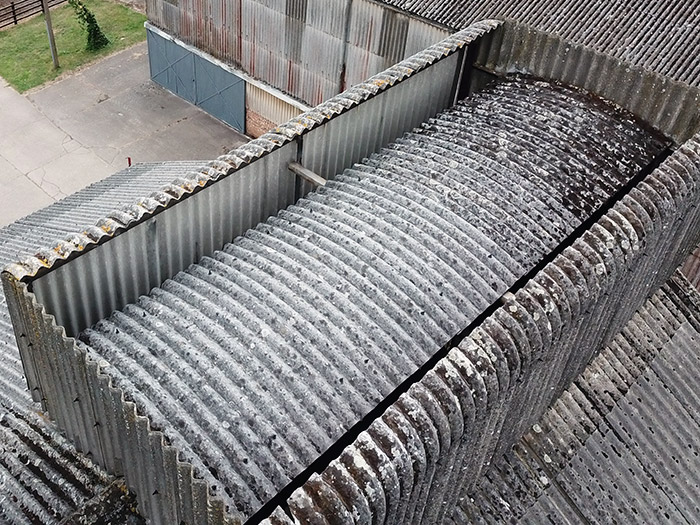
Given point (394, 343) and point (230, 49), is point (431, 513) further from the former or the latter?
point (230, 49)

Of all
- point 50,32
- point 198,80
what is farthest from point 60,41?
point 198,80

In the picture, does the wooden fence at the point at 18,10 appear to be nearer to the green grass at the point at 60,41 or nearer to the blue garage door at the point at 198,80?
the green grass at the point at 60,41

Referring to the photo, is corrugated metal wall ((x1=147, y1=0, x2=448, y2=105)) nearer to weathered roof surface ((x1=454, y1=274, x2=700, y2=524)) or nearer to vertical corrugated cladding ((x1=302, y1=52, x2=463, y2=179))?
vertical corrugated cladding ((x1=302, y1=52, x2=463, y2=179))

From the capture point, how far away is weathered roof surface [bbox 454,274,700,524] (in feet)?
22.6

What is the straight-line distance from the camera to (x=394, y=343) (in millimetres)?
6270

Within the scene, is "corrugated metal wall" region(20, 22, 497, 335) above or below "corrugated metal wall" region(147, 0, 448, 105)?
above

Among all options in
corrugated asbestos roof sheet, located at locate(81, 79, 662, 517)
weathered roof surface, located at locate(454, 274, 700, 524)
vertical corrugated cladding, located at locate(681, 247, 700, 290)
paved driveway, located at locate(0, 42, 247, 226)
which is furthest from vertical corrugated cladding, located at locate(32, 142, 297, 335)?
paved driveway, located at locate(0, 42, 247, 226)

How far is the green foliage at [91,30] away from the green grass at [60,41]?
20 centimetres

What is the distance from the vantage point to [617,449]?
745 centimetres

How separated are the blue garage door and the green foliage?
268 centimetres

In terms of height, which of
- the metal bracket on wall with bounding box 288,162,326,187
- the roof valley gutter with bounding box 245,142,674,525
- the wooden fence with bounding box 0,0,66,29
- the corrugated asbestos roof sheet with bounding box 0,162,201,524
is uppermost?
the metal bracket on wall with bounding box 288,162,326,187

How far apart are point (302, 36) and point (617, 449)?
41.5 ft

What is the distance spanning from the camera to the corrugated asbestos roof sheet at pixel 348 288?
5551 mm

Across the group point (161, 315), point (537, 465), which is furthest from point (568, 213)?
point (161, 315)
